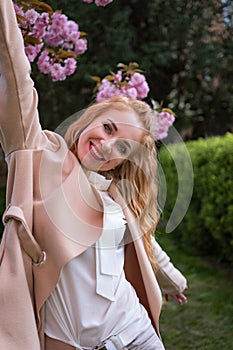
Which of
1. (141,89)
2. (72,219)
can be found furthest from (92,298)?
(141,89)

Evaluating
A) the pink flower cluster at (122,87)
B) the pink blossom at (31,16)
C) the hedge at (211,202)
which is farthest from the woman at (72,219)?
the hedge at (211,202)

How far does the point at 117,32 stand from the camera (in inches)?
400

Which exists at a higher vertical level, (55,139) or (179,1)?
(55,139)

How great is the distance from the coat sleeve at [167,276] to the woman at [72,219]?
286 mm

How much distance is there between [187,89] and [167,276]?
9.80 m

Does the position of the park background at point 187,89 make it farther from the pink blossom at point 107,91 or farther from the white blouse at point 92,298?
the white blouse at point 92,298

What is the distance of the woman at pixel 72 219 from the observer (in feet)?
4.89

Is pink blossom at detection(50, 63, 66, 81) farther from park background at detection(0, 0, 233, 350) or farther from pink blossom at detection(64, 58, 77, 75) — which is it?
park background at detection(0, 0, 233, 350)

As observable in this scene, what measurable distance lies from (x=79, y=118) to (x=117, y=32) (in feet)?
28.8

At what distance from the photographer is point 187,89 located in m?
11.6

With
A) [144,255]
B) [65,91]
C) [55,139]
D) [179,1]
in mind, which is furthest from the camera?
[179,1]

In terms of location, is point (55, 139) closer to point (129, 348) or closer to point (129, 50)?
point (129, 348)

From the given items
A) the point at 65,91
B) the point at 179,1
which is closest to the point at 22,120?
the point at 65,91

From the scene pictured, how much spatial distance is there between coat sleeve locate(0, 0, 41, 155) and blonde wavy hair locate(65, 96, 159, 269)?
0.68 ft
